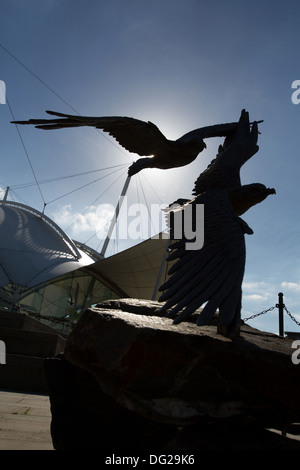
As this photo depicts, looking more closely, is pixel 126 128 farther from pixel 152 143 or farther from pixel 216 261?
pixel 216 261

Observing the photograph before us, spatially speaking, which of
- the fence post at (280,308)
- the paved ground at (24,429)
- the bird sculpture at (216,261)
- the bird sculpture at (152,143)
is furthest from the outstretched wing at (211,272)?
the fence post at (280,308)

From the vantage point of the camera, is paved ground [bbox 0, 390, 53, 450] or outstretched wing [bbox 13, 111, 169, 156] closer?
paved ground [bbox 0, 390, 53, 450]

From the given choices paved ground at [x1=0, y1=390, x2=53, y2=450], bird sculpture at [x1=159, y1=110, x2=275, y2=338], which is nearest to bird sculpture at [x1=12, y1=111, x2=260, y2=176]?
bird sculpture at [x1=159, y1=110, x2=275, y2=338]

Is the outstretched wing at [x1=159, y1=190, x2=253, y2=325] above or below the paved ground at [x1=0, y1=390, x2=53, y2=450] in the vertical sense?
above

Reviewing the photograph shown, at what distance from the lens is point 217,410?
1.46m

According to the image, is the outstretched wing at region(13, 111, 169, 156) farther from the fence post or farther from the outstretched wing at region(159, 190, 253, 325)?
the fence post

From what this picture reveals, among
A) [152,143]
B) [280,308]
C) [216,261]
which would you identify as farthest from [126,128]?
[280,308]

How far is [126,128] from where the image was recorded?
258 centimetres

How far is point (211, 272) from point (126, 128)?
146 centimetres

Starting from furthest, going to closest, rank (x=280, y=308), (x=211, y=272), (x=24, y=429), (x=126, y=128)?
(x=280, y=308)
(x=126, y=128)
(x=24, y=429)
(x=211, y=272)

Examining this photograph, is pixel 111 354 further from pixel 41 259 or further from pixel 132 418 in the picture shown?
pixel 41 259

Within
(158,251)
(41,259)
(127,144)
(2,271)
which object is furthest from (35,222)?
(127,144)

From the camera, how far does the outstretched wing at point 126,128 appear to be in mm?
2318

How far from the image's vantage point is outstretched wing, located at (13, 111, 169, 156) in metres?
2.32
